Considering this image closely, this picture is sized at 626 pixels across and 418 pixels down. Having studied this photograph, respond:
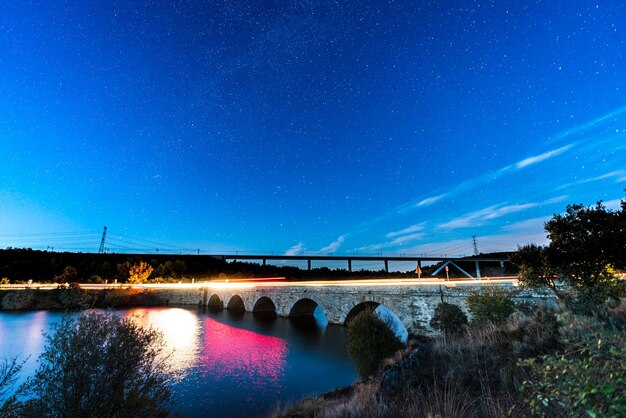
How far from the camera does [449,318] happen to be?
20000mm

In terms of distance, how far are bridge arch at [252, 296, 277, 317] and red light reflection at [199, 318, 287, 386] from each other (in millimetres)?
11827

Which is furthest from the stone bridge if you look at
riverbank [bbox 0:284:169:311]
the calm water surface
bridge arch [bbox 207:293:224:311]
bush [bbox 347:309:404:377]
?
riverbank [bbox 0:284:169:311]

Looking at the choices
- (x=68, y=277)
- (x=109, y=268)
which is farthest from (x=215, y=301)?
(x=109, y=268)

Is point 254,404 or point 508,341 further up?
point 508,341

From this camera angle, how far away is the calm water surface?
15.9 meters

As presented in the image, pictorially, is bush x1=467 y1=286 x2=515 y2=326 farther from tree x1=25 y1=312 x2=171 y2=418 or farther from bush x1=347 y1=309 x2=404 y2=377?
tree x1=25 y1=312 x2=171 y2=418

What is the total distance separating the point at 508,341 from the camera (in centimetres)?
965

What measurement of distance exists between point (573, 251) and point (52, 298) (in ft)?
250

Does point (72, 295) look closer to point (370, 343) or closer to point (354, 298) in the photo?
point (354, 298)

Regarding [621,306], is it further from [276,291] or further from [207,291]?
[207,291]

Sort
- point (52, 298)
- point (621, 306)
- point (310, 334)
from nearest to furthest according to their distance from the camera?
point (621, 306), point (310, 334), point (52, 298)

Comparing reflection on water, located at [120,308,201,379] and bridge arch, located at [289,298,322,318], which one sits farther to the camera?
bridge arch, located at [289,298,322,318]

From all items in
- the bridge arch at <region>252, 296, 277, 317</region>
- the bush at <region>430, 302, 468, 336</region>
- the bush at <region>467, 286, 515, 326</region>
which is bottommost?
the bridge arch at <region>252, 296, 277, 317</region>

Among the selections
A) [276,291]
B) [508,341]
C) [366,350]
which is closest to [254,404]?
[366,350]
